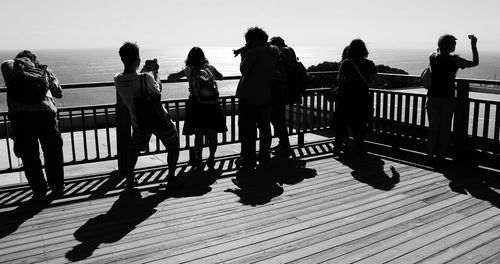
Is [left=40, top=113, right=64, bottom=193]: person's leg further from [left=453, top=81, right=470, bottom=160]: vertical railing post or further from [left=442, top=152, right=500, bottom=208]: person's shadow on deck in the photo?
[left=453, top=81, right=470, bottom=160]: vertical railing post

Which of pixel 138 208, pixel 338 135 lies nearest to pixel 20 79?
pixel 138 208

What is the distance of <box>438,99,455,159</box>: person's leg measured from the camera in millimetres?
5391

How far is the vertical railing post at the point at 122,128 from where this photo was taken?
16.2 feet

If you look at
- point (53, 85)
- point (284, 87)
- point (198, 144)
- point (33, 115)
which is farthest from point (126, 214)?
point (284, 87)

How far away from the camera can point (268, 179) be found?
5.09 metres

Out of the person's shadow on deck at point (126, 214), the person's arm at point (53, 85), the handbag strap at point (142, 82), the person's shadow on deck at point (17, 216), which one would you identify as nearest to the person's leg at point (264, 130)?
the person's shadow on deck at point (126, 214)

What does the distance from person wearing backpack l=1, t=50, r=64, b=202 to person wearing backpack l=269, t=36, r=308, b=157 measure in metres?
2.75

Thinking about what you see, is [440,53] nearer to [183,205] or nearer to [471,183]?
[471,183]

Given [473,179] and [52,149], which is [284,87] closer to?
[473,179]

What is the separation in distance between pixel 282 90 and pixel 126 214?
2.81 m

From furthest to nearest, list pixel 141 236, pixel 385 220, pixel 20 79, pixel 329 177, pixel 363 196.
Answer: pixel 329 177
pixel 363 196
pixel 20 79
pixel 385 220
pixel 141 236

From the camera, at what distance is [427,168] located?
214 inches

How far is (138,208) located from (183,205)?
411mm

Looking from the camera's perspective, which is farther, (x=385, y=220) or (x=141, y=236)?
(x=385, y=220)
